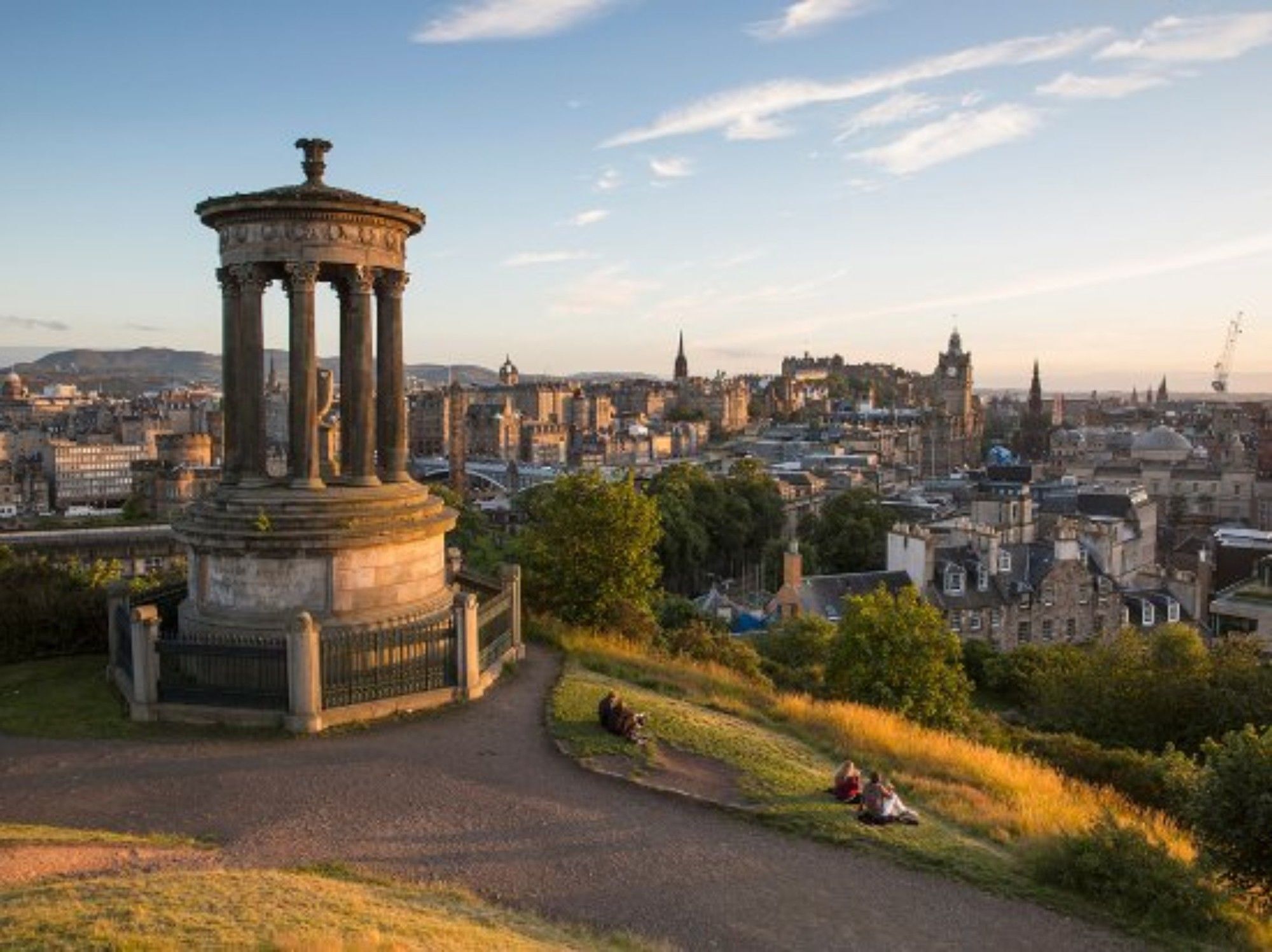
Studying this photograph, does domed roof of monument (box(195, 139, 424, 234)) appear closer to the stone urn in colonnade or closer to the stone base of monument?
the stone urn in colonnade

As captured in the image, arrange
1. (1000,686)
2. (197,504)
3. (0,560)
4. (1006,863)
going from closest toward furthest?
(1006,863)
(197,504)
(0,560)
(1000,686)

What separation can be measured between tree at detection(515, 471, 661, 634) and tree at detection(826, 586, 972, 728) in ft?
22.2

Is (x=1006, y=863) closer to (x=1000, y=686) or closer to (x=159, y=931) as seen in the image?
(x=159, y=931)

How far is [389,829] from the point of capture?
1159 centimetres

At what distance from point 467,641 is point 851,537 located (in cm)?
5746

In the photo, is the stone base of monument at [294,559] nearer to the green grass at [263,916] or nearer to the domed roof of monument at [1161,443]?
the green grass at [263,916]

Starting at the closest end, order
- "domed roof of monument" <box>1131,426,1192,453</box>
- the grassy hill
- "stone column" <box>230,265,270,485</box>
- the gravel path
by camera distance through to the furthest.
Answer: the gravel path < the grassy hill < "stone column" <box>230,265,270,485</box> < "domed roof of monument" <box>1131,426,1192,453</box>

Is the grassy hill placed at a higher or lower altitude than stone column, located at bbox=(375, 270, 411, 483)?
lower

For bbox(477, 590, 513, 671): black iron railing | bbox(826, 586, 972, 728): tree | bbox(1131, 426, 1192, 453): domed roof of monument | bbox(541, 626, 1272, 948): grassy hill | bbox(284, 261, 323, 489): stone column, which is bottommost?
bbox(826, 586, 972, 728): tree

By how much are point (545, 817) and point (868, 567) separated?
5969 cm

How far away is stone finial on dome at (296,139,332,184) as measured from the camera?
55.9ft

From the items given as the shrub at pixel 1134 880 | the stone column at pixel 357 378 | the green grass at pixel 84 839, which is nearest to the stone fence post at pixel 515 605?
the stone column at pixel 357 378

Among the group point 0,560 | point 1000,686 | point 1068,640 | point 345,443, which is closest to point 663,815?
point 345,443

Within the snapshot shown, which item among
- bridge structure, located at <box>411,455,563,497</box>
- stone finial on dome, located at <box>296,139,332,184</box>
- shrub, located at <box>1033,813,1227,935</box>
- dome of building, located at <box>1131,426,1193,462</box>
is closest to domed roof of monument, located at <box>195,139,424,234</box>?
stone finial on dome, located at <box>296,139,332,184</box>
